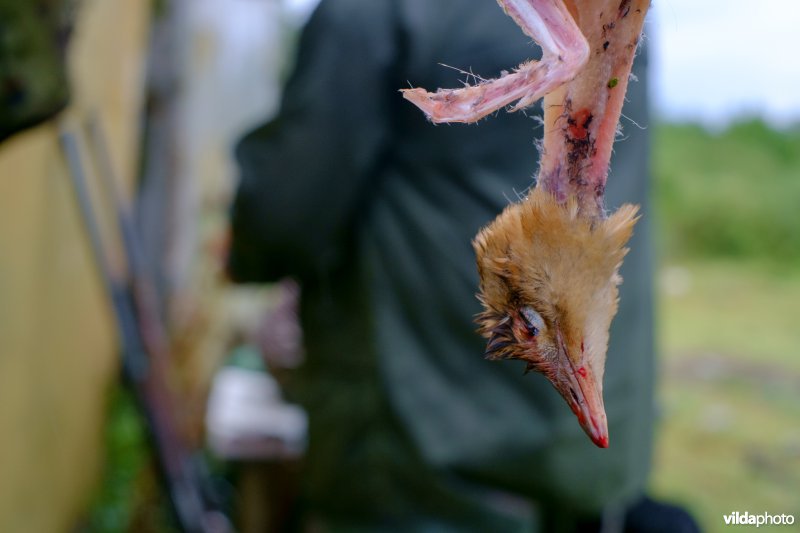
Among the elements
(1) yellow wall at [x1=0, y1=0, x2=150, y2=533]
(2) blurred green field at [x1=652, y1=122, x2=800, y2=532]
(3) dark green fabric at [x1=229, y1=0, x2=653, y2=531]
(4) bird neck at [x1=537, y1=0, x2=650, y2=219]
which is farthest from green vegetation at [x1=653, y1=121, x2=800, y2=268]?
(4) bird neck at [x1=537, y1=0, x2=650, y2=219]

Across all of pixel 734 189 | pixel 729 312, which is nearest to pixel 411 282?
pixel 729 312

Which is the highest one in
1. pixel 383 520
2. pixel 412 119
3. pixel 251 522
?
pixel 412 119

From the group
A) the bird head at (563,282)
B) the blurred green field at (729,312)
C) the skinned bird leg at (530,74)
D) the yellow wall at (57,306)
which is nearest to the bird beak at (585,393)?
the bird head at (563,282)

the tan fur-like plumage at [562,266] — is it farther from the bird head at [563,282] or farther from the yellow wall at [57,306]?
the yellow wall at [57,306]

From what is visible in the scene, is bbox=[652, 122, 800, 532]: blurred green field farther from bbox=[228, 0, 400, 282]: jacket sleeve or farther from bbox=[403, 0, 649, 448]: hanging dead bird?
bbox=[403, 0, 649, 448]: hanging dead bird

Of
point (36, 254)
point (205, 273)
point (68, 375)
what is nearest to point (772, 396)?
point (205, 273)

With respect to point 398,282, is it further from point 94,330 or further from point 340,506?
point 94,330
